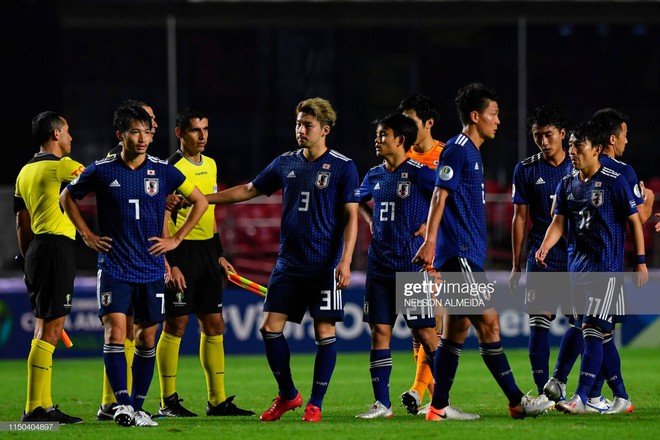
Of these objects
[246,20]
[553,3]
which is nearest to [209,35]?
[246,20]

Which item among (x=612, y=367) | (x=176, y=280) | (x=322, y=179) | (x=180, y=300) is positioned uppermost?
(x=322, y=179)

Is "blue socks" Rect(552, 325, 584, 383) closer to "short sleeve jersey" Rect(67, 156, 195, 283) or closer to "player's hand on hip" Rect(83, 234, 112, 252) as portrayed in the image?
"short sleeve jersey" Rect(67, 156, 195, 283)

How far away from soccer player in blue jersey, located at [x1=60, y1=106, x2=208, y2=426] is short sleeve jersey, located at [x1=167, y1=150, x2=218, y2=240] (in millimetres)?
1025

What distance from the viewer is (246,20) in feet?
69.8

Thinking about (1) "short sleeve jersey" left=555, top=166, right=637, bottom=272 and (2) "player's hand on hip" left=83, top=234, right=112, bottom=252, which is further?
(1) "short sleeve jersey" left=555, top=166, right=637, bottom=272

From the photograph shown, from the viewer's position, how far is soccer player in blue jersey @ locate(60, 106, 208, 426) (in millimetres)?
8164

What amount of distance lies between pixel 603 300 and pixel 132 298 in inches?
124

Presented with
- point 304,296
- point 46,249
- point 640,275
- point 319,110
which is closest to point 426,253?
point 304,296

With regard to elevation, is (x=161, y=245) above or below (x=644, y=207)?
below

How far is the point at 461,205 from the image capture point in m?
8.20

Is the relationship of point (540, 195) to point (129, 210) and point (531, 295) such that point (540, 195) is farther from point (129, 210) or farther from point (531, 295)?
point (129, 210)

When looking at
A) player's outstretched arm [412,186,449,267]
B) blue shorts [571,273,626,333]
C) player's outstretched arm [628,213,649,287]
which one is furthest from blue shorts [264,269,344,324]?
player's outstretched arm [628,213,649,287]

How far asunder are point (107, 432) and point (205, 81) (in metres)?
14.2

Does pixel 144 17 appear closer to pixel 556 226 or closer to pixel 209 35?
pixel 209 35
